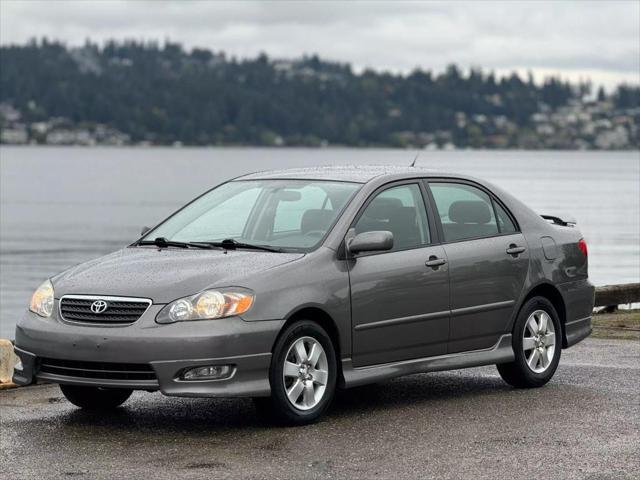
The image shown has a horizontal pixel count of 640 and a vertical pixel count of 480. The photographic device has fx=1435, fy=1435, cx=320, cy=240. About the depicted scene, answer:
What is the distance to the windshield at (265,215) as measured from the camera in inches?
357

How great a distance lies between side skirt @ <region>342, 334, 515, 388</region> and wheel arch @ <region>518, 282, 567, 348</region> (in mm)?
481

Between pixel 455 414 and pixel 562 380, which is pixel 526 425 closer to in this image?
pixel 455 414

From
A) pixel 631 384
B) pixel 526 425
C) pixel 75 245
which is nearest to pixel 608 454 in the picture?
pixel 526 425

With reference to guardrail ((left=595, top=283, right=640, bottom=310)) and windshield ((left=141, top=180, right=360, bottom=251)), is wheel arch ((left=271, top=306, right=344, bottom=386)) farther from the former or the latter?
guardrail ((left=595, top=283, right=640, bottom=310))

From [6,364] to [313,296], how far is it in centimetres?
293

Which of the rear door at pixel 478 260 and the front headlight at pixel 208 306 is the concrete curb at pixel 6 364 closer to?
the front headlight at pixel 208 306

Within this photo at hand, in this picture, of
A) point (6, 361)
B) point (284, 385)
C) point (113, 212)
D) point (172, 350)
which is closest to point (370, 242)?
point (284, 385)

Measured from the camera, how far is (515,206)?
10.4 meters

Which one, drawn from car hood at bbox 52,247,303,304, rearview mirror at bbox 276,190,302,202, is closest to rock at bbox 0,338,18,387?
car hood at bbox 52,247,303,304

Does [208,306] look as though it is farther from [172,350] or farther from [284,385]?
[284,385]

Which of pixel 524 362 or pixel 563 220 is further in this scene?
pixel 563 220

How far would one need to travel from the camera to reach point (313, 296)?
8.56 m

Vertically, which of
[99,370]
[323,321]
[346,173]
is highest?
[346,173]

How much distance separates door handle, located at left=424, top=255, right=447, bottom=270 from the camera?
9414mm
